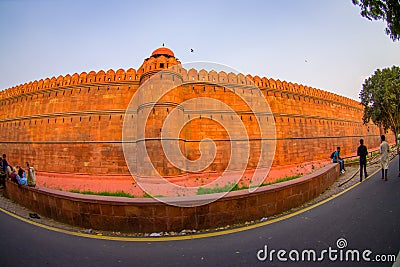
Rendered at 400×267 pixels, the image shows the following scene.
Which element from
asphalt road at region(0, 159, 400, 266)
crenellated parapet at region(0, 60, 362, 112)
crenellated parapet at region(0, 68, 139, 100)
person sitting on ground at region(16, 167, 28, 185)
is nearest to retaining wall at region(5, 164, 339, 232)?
asphalt road at region(0, 159, 400, 266)

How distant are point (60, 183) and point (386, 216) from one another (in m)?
11.8

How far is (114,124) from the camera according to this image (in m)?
10.3

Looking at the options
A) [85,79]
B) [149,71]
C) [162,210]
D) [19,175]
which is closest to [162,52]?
[149,71]

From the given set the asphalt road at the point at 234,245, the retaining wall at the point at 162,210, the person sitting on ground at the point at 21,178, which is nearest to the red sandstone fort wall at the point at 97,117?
the person sitting on ground at the point at 21,178

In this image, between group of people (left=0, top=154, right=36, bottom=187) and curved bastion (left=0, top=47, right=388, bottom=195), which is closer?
group of people (left=0, top=154, right=36, bottom=187)

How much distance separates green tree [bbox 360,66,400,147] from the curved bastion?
7.00 meters

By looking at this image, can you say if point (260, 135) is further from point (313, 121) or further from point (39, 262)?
point (39, 262)

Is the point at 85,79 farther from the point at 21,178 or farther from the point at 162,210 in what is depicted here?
the point at 162,210

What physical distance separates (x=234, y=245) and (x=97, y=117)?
32.7 feet

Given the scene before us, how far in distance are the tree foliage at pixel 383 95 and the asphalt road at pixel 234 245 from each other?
50.4 ft

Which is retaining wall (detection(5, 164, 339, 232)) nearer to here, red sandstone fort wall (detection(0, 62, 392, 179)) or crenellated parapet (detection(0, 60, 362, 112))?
red sandstone fort wall (detection(0, 62, 392, 179))

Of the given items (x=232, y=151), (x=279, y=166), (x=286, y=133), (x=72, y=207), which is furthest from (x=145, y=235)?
(x=286, y=133)

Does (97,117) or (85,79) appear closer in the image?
(97,117)

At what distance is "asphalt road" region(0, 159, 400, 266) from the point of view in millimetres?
2283
